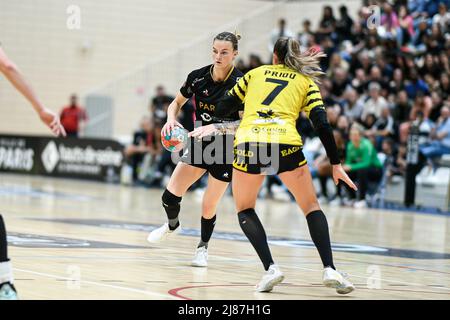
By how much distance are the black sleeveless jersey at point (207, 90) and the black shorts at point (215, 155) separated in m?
0.21

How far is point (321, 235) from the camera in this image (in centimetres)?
761

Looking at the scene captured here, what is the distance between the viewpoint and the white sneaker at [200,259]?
30.5ft

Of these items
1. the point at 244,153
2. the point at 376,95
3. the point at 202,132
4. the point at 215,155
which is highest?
the point at 376,95

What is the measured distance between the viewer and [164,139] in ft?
31.2

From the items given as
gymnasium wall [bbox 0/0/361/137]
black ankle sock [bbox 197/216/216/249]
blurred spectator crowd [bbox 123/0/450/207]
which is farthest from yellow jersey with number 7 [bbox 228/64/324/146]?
gymnasium wall [bbox 0/0/361/137]

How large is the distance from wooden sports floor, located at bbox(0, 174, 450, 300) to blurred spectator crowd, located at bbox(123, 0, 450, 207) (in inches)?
69.5

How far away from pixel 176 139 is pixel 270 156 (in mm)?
2050

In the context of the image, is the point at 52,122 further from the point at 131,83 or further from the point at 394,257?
the point at 131,83

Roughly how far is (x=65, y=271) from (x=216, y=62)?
248cm

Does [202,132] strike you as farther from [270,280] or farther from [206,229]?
[206,229]

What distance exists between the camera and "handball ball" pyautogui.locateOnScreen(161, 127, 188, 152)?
9453mm

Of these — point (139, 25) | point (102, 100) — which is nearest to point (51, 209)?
point (102, 100)

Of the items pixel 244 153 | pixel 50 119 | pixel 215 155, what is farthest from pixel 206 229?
pixel 50 119

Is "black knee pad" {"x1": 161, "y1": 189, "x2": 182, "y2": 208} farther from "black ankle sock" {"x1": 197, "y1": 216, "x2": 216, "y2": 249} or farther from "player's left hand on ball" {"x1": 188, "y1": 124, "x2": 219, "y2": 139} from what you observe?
"player's left hand on ball" {"x1": 188, "y1": 124, "x2": 219, "y2": 139}
